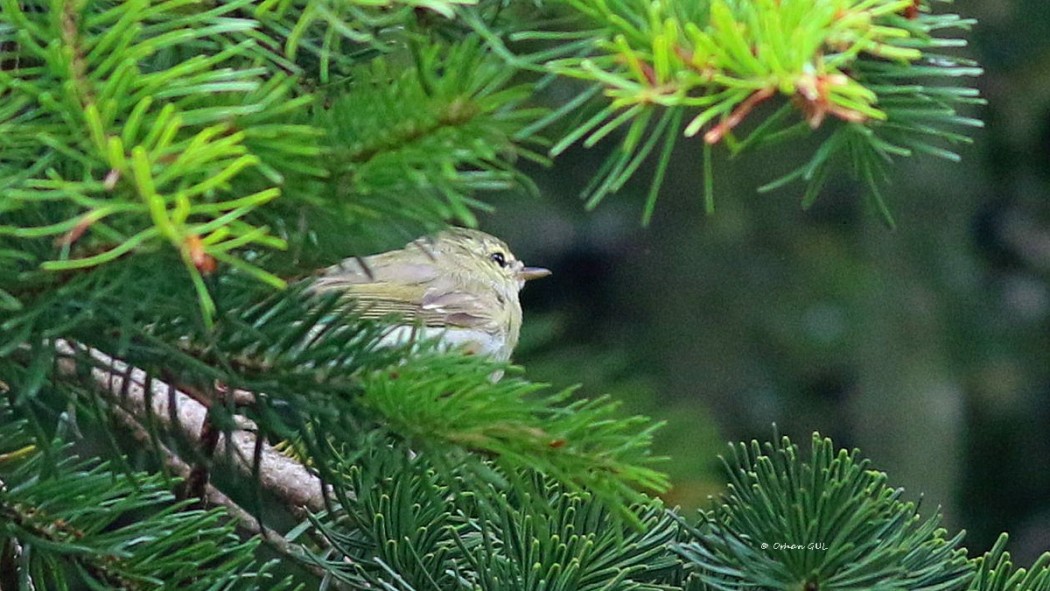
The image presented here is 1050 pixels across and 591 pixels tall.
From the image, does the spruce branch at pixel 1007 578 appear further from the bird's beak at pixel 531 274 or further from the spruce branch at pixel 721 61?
the bird's beak at pixel 531 274

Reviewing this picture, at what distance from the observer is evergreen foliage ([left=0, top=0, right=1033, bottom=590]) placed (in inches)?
27.9

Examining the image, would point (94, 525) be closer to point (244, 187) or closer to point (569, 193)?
point (244, 187)

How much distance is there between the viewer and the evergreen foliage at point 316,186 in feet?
2.33

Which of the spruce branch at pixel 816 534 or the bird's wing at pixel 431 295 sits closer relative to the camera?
the spruce branch at pixel 816 534

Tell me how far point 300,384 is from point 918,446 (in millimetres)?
3228

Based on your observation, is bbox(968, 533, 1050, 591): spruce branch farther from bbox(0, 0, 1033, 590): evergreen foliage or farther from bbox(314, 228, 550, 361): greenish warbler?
bbox(314, 228, 550, 361): greenish warbler

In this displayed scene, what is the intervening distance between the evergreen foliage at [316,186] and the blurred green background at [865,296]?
8.37 feet

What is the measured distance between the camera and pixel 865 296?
4.15 metres

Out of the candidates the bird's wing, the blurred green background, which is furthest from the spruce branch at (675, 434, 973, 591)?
the blurred green background

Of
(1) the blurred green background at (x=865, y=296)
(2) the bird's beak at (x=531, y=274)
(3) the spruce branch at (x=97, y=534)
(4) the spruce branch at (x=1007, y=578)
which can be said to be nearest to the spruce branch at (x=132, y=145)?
(3) the spruce branch at (x=97, y=534)

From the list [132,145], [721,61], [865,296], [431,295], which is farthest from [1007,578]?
[865,296]

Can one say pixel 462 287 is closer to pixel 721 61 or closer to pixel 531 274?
pixel 531 274

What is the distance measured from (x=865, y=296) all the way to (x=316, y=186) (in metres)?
3.55

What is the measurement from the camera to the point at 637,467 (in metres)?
0.82
